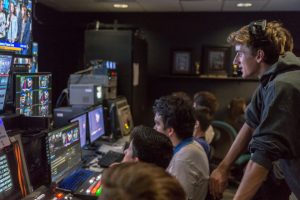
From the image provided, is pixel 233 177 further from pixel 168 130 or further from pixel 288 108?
pixel 288 108

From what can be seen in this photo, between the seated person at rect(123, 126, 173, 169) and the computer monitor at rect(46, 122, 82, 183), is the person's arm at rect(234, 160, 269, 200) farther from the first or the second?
the computer monitor at rect(46, 122, 82, 183)

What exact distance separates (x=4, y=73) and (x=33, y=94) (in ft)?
1.52

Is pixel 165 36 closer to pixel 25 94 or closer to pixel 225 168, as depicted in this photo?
pixel 25 94

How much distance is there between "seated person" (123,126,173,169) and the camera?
65.9 inches

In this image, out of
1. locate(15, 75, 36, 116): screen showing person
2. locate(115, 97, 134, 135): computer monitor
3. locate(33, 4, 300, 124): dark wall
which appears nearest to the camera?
locate(15, 75, 36, 116): screen showing person

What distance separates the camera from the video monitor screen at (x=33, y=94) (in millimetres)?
2500

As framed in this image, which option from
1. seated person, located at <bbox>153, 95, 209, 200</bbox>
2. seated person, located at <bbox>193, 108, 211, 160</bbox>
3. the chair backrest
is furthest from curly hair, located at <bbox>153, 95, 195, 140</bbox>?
the chair backrest

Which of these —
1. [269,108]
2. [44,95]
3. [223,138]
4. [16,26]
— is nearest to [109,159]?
[44,95]

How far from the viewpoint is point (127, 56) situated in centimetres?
464

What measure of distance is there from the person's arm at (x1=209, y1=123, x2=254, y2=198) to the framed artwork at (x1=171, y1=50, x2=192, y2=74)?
387 centimetres

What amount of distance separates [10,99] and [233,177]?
2998mm

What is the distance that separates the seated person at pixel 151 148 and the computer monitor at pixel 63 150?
57 centimetres

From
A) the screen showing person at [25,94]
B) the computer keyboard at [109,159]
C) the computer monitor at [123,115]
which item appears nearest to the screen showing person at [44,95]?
the screen showing person at [25,94]

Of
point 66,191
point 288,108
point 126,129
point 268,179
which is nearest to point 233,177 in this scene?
point 126,129
